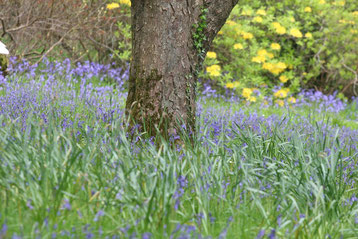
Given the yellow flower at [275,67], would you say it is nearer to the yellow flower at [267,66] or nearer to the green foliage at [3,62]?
the yellow flower at [267,66]

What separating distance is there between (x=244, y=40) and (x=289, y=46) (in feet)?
3.92

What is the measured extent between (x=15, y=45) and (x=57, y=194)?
6.13m

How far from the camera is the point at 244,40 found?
9.10 metres

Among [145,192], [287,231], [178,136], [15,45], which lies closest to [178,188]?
[145,192]

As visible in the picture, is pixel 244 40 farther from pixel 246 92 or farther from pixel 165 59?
pixel 165 59

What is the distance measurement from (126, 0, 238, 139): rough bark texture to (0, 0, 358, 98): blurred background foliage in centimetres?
391

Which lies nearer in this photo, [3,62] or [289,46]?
[3,62]

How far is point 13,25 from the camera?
8148 millimetres

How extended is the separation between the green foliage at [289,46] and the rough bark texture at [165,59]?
4.28 m

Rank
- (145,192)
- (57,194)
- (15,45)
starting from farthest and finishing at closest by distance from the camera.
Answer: (15,45) < (145,192) < (57,194)

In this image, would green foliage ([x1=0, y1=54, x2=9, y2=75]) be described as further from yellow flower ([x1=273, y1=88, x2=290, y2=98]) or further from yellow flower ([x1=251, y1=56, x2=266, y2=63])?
yellow flower ([x1=273, y1=88, x2=290, y2=98])

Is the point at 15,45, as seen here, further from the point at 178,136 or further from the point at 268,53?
the point at 178,136

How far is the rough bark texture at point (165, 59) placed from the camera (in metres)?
4.04

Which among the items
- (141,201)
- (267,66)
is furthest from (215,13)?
(267,66)
